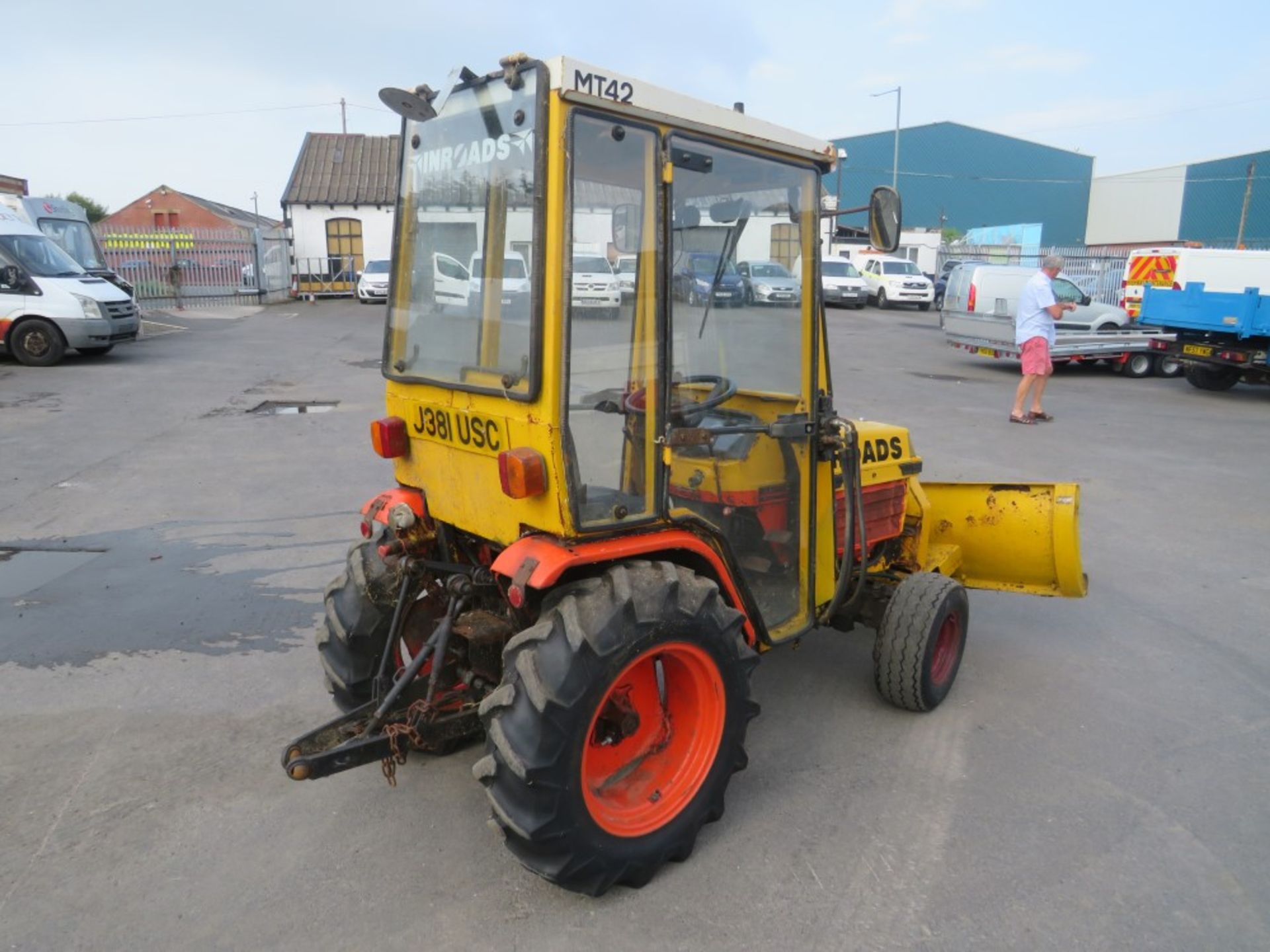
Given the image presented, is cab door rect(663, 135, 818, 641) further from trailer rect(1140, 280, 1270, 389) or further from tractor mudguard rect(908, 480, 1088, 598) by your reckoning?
trailer rect(1140, 280, 1270, 389)

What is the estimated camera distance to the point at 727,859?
3.07 m

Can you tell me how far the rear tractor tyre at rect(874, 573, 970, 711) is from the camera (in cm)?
389

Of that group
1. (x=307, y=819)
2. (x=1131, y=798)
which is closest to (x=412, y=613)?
(x=307, y=819)

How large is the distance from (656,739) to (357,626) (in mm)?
1163

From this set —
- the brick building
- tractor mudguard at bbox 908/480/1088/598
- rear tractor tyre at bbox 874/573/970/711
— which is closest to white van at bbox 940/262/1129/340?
tractor mudguard at bbox 908/480/1088/598

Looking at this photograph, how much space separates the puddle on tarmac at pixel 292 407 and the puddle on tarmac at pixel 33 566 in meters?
4.98

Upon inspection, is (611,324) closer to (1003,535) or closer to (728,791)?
(728,791)

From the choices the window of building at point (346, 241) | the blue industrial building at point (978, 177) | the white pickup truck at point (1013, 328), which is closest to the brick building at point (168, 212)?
the window of building at point (346, 241)

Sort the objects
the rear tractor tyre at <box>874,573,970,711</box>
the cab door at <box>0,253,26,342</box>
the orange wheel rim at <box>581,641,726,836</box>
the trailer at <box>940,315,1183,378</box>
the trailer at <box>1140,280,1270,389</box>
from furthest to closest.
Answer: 1. the trailer at <box>940,315,1183,378</box>
2. the cab door at <box>0,253,26,342</box>
3. the trailer at <box>1140,280,1270,389</box>
4. the rear tractor tyre at <box>874,573,970,711</box>
5. the orange wheel rim at <box>581,641,726,836</box>

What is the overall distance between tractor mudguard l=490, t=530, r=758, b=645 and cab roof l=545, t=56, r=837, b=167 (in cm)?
128

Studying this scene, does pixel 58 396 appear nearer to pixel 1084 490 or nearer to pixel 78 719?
pixel 78 719

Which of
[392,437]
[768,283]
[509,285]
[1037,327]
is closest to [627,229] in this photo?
[509,285]

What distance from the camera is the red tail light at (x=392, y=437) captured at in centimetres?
342

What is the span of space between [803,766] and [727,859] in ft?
2.28
